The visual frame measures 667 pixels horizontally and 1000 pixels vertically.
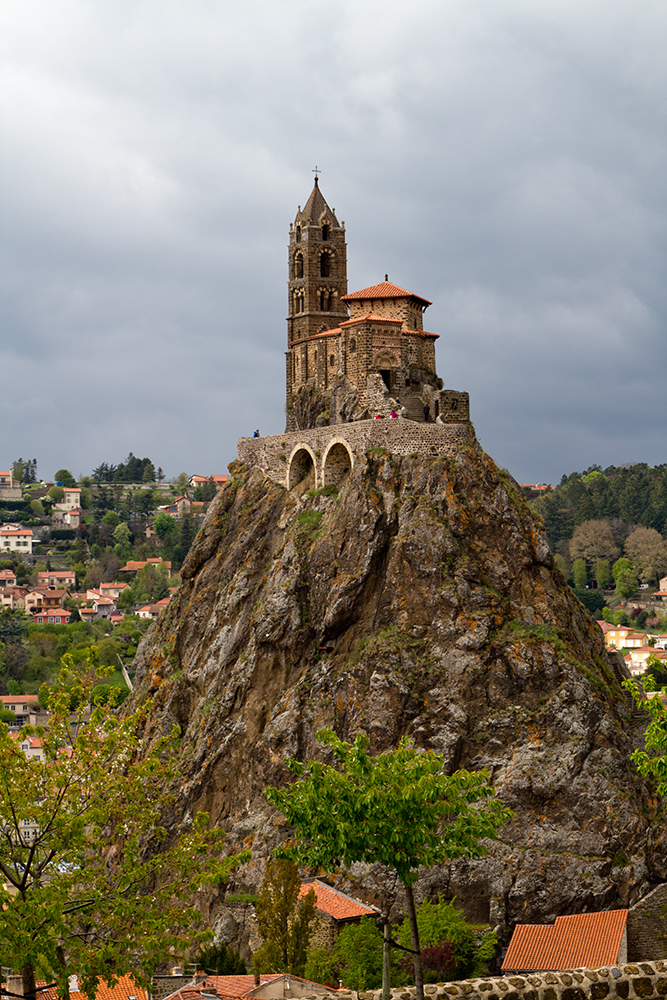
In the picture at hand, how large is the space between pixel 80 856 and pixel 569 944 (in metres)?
27.4

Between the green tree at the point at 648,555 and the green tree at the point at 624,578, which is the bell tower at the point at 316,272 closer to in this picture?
the green tree at the point at 624,578

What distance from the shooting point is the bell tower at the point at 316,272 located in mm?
84312

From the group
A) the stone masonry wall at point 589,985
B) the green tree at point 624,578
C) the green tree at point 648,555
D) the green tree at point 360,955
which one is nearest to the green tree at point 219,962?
the green tree at point 360,955

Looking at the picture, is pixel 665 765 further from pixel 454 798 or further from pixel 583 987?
pixel 583 987

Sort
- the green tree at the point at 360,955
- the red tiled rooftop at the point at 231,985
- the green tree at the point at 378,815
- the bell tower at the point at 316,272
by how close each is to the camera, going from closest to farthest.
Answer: the green tree at the point at 378,815 < the red tiled rooftop at the point at 231,985 < the green tree at the point at 360,955 < the bell tower at the point at 316,272

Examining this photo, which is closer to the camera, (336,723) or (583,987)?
(583,987)

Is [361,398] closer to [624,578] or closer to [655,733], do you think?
[655,733]

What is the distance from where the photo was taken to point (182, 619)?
3002 inches

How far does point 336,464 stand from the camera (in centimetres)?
7025

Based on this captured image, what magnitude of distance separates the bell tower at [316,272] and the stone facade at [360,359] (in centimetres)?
10

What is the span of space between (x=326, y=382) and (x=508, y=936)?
36715mm

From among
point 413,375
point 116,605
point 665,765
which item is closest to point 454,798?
→ point 665,765

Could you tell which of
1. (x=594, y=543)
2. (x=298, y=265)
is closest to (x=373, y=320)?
(x=298, y=265)

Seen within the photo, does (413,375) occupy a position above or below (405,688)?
above
